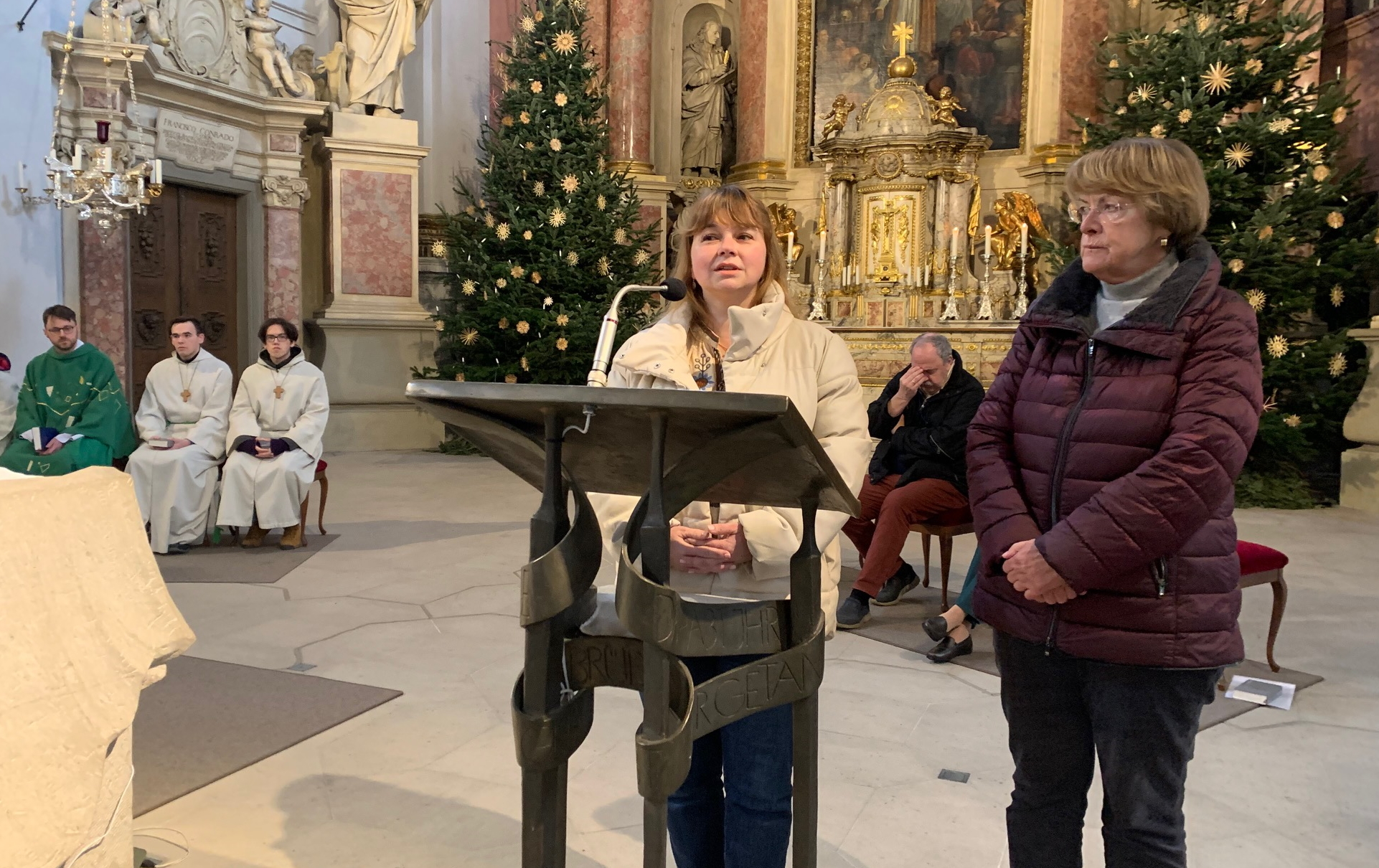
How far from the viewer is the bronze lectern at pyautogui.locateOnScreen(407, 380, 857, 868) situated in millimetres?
1646

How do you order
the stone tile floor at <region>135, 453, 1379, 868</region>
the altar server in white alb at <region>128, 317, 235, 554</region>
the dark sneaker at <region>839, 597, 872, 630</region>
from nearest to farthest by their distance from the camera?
the stone tile floor at <region>135, 453, 1379, 868</region> → the dark sneaker at <region>839, 597, 872, 630</region> → the altar server in white alb at <region>128, 317, 235, 554</region>

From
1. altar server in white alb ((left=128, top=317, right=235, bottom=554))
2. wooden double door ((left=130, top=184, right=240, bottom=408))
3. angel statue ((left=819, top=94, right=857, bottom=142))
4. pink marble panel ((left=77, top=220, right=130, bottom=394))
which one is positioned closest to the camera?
altar server in white alb ((left=128, top=317, right=235, bottom=554))

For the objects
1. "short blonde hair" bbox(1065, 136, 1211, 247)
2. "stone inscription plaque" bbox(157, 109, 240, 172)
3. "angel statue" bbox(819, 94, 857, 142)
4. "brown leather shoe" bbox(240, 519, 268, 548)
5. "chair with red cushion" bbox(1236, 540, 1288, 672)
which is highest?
"angel statue" bbox(819, 94, 857, 142)

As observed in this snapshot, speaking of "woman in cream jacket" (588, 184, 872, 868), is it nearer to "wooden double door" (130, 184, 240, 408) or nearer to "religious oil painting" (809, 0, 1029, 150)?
"wooden double door" (130, 184, 240, 408)

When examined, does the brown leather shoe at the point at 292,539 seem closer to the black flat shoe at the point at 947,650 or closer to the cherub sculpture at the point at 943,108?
the black flat shoe at the point at 947,650

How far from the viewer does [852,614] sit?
5238 mm

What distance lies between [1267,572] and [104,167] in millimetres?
8289

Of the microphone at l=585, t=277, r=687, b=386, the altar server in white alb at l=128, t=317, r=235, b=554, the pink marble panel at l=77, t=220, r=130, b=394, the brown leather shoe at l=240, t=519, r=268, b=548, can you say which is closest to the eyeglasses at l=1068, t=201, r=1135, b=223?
the microphone at l=585, t=277, r=687, b=386

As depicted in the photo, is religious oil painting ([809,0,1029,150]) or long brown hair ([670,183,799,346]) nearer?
long brown hair ([670,183,799,346])

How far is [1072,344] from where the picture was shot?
2.23 metres

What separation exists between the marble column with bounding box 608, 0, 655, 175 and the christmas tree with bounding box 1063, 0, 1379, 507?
645 cm

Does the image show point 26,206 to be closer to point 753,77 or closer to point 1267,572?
point 1267,572

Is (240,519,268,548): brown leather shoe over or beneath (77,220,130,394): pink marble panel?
beneath

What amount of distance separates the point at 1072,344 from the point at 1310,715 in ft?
8.75
